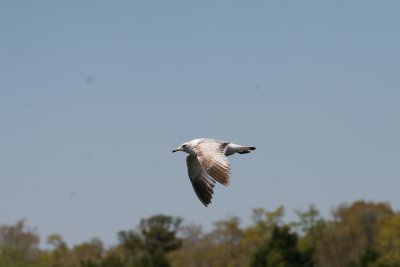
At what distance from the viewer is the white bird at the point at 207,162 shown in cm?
1703

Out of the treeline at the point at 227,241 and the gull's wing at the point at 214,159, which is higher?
the treeline at the point at 227,241

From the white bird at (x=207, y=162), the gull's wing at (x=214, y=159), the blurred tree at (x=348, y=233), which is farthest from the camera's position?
the blurred tree at (x=348, y=233)

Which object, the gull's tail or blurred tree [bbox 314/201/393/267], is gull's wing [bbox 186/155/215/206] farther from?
blurred tree [bbox 314/201/393/267]

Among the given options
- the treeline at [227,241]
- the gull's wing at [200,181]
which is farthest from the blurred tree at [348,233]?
the gull's wing at [200,181]

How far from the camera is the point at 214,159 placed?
57.1 feet

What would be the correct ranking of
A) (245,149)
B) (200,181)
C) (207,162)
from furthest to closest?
(200,181), (245,149), (207,162)

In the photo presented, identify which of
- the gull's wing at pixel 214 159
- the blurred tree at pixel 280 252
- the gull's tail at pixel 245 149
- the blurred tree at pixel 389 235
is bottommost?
the gull's wing at pixel 214 159

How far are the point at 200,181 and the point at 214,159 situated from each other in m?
2.84

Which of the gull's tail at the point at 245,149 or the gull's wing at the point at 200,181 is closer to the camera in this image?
the gull's tail at the point at 245,149

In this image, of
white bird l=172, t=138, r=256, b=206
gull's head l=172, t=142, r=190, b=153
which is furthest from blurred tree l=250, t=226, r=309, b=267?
gull's head l=172, t=142, r=190, b=153

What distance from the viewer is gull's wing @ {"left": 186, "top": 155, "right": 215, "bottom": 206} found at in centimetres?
1975

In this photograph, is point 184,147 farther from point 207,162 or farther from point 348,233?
point 348,233

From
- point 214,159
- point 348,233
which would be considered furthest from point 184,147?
point 348,233

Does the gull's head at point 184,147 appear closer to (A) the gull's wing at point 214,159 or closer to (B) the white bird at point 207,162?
(B) the white bird at point 207,162
